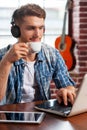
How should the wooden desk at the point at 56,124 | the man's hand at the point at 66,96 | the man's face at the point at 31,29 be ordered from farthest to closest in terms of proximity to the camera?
the man's face at the point at 31,29, the man's hand at the point at 66,96, the wooden desk at the point at 56,124

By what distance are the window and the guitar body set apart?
0.62ft

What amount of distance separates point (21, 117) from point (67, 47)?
2.34m

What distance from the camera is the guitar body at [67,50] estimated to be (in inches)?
142

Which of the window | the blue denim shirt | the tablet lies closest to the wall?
the window

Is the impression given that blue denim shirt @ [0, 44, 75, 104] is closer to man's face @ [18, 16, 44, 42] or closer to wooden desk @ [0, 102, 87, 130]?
man's face @ [18, 16, 44, 42]

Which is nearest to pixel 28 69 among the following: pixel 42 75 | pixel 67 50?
pixel 42 75

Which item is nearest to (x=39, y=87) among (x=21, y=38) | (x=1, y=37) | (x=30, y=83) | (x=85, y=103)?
(x=30, y=83)

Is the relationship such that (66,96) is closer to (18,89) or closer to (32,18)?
(18,89)

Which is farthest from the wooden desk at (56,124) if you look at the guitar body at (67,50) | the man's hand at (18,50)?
the guitar body at (67,50)

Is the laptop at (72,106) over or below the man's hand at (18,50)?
below

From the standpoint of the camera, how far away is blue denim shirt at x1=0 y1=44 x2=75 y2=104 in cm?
193

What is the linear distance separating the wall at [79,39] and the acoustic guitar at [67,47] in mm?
97

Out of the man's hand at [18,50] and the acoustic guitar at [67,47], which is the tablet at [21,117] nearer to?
the man's hand at [18,50]

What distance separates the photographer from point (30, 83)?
1950mm
